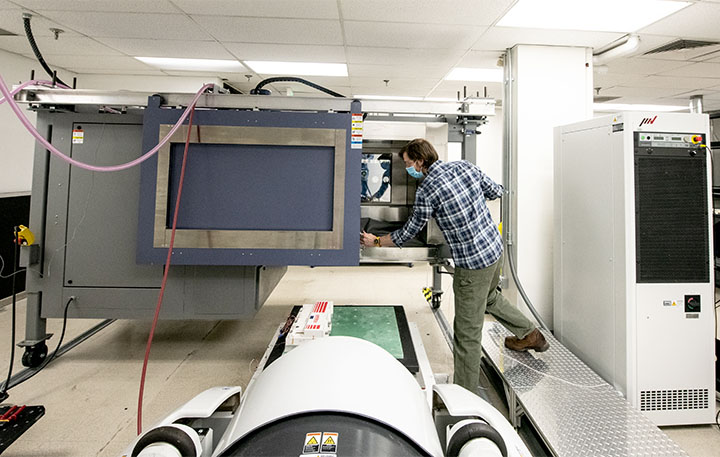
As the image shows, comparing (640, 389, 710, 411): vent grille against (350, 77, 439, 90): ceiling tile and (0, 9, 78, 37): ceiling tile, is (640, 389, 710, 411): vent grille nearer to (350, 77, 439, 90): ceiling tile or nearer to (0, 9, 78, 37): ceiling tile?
(350, 77, 439, 90): ceiling tile

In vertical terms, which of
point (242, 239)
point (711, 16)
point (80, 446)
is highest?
point (711, 16)

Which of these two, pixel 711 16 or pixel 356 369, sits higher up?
pixel 711 16

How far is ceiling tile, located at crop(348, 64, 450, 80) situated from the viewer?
13.7ft

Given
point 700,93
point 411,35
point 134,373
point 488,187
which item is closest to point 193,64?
point 411,35

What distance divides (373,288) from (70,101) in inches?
133

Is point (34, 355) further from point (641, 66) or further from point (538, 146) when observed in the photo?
point (641, 66)

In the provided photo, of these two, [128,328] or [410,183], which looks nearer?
[410,183]

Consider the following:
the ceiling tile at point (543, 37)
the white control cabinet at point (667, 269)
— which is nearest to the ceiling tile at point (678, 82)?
the ceiling tile at point (543, 37)

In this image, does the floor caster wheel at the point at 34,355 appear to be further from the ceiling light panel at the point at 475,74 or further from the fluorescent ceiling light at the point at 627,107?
the fluorescent ceiling light at the point at 627,107

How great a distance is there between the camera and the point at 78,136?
7.76ft

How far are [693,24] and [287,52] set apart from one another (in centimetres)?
344

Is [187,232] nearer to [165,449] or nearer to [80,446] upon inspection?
Result: [80,446]

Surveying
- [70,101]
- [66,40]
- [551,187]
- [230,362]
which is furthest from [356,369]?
[66,40]

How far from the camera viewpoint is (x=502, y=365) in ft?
7.38
